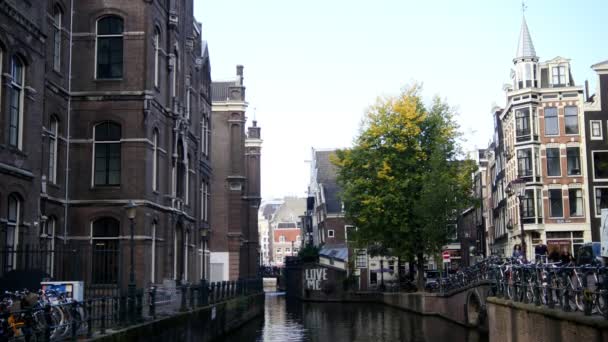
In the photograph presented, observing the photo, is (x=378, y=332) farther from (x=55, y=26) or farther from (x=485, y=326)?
(x=55, y=26)

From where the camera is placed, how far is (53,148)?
3092 cm

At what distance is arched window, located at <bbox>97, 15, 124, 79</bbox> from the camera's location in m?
32.7

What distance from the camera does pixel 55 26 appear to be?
103ft

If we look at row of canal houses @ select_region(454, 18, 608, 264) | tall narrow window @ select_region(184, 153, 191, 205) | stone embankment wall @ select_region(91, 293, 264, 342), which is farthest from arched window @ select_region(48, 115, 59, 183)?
row of canal houses @ select_region(454, 18, 608, 264)

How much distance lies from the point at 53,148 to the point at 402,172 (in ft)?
94.7

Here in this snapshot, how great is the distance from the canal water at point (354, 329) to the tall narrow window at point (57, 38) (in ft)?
45.5

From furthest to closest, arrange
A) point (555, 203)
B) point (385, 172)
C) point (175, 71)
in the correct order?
point (555, 203) → point (385, 172) → point (175, 71)

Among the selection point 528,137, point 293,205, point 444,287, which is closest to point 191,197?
point 444,287

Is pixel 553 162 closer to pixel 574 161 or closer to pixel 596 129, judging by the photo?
pixel 574 161

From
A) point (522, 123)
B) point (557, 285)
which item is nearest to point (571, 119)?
point (522, 123)

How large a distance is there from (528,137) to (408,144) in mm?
8819

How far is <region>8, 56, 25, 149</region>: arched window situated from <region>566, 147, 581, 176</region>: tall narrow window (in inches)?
1611

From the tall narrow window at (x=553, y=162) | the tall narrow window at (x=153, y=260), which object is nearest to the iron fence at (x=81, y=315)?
the tall narrow window at (x=153, y=260)

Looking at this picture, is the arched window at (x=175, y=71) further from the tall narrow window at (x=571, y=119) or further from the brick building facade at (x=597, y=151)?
the brick building facade at (x=597, y=151)
